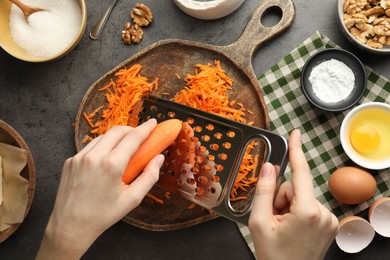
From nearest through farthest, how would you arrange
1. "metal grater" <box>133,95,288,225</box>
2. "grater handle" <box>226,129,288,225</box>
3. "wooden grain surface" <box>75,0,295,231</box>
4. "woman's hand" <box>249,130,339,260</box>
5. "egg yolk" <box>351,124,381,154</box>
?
"woman's hand" <box>249,130,339,260</box>, "grater handle" <box>226,129,288,225</box>, "metal grater" <box>133,95,288,225</box>, "egg yolk" <box>351,124,381,154</box>, "wooden grain surface" <box>75,0,295,231</box>

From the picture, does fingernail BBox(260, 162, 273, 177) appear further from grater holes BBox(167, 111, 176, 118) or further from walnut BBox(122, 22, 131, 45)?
walnut BBox(122, 22, 131, 45)

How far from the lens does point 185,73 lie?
204 centimetres

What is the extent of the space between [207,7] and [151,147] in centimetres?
64

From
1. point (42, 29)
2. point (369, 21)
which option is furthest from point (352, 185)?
point (42, 29)

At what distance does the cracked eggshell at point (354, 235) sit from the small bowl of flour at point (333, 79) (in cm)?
45

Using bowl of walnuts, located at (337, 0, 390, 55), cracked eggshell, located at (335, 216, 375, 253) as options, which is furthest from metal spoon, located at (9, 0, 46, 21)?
cracked eggshell, located at (335, 216, 375, 253)

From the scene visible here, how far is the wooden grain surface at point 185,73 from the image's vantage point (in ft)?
6.51

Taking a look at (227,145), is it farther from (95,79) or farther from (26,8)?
(26,8)

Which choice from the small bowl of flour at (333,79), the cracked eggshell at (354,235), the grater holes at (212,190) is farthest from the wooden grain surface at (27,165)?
the cracked eggshell at (354,235)

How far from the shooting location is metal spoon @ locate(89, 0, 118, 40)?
2.08 meters

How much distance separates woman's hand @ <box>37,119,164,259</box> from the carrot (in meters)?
0.05

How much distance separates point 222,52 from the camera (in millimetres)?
1995

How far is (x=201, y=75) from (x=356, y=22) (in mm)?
637

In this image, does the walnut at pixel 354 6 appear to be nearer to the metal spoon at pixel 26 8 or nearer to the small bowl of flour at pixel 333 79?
the small bowl of flour at pixel 333 79
